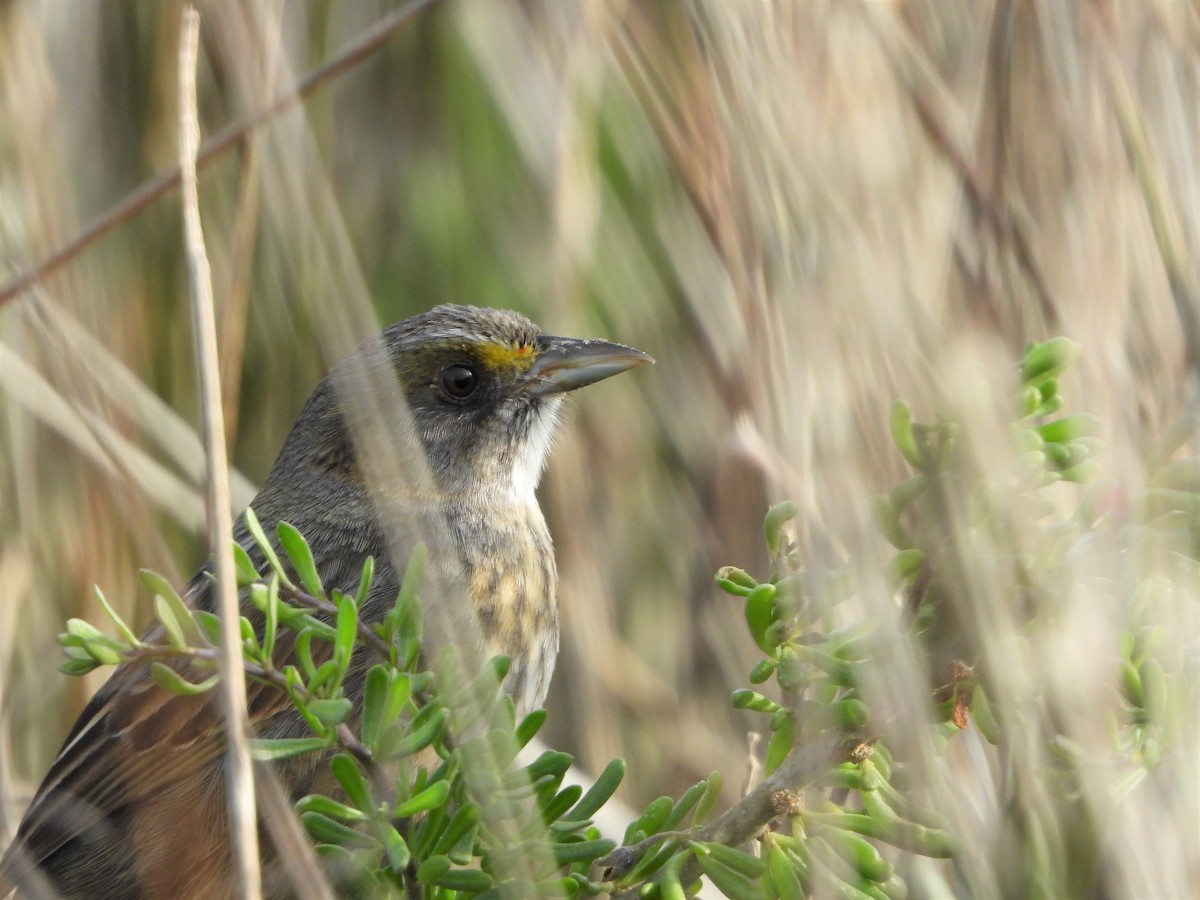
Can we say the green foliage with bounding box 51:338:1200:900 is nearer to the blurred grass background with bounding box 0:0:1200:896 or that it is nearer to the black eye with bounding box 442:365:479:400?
the blurred grass background with bounding box 0:0:1200:896

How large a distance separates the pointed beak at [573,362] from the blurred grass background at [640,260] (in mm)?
59

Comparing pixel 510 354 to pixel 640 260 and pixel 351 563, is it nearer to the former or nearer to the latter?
pixel 640 260

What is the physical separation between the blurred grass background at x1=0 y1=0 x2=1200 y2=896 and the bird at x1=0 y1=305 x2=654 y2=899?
0.09 m

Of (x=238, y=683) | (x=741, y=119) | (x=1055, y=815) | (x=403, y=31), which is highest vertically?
(x=403, y=31)

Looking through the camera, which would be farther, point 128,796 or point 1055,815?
point 128,796

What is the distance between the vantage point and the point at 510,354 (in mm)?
2830

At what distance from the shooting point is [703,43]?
6.11 feet

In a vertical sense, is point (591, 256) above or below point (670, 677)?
above

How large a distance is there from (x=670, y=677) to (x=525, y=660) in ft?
2.25

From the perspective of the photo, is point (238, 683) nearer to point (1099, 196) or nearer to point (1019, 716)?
point (1019, 716)

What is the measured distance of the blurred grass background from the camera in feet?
5.66

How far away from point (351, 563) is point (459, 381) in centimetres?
49

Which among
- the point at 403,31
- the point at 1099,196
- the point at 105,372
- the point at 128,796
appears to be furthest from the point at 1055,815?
the point at 403,31

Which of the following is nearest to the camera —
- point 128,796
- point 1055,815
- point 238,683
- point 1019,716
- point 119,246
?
point 238,683
